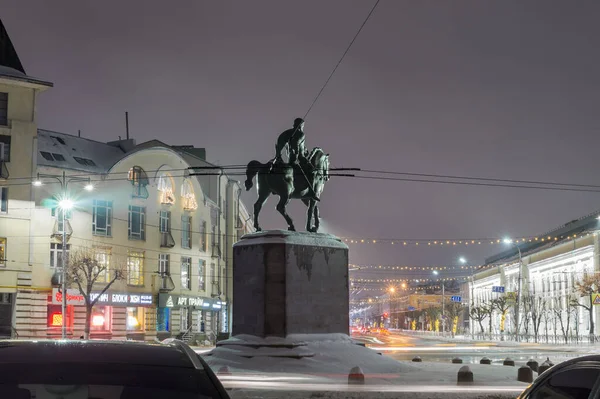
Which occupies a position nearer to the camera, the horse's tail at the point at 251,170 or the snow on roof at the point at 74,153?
the horse's tail at the point at 251,170

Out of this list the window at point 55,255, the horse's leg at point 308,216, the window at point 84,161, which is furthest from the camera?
the window at point 84,161

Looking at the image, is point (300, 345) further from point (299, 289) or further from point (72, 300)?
point (72, 300)

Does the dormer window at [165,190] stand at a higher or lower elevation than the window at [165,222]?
higher

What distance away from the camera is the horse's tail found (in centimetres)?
2858

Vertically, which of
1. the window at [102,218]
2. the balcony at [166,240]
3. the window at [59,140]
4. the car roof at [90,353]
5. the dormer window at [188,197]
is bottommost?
the car roof at [90,353]

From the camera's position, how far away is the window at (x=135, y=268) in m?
58.8

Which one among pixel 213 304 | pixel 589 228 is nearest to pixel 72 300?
pixel 213 304

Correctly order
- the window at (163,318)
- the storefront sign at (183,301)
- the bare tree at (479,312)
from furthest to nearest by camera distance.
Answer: the bare tree at (479,312)
the window at (163,318)
the storefront sign at (183,301)

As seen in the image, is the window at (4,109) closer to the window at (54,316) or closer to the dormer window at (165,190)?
the window at (54,316)

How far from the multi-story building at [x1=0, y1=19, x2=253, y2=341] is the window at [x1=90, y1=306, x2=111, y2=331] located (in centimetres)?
8

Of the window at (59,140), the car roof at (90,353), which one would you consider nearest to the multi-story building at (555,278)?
the window at (59,140)

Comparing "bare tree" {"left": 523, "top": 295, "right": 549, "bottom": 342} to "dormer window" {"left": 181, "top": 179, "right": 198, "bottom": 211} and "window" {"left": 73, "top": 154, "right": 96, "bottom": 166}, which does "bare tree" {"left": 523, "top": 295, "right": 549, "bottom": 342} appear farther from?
"window" {"left": 73, "top": 154, "right": 96, "bottom": 166}

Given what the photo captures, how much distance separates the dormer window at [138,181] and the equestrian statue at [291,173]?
104 ft

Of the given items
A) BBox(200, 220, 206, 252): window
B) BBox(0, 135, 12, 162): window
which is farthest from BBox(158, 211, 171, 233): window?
BBox(0, 135, 12, 162): window
